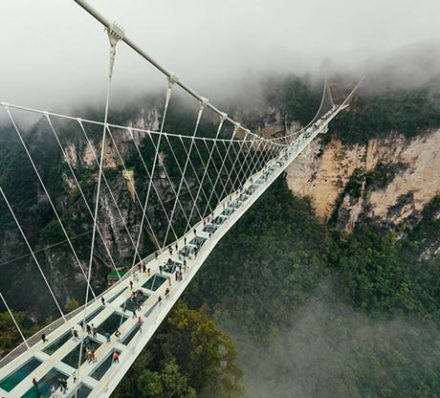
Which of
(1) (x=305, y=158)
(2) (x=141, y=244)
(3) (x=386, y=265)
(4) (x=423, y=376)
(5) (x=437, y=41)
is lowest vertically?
(2) (x=141, y=244)

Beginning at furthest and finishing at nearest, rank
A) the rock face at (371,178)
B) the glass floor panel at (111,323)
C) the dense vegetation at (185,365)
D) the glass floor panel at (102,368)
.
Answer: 1. the rock face at (371,178)
2. the dense vegetation at (185,365)
3. the glass floor panel at (111,323)
4. the glass floor panel at (102,368)

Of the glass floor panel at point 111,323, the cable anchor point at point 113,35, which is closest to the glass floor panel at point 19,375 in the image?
the glass floor panel at point 111,323

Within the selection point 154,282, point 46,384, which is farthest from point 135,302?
point 46,384

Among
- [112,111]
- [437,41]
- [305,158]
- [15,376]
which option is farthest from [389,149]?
[112,111]

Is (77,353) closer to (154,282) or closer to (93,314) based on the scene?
(93,314)

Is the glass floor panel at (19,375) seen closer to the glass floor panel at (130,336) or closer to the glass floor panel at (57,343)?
the glass floor panel at (57,343)

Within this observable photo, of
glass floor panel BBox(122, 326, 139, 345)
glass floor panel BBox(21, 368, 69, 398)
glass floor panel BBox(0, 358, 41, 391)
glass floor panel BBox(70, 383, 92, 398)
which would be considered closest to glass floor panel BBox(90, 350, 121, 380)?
glass floor panel BBox(70, 383, 92, 398)

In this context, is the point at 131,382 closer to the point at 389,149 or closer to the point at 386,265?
the point at 386,265
